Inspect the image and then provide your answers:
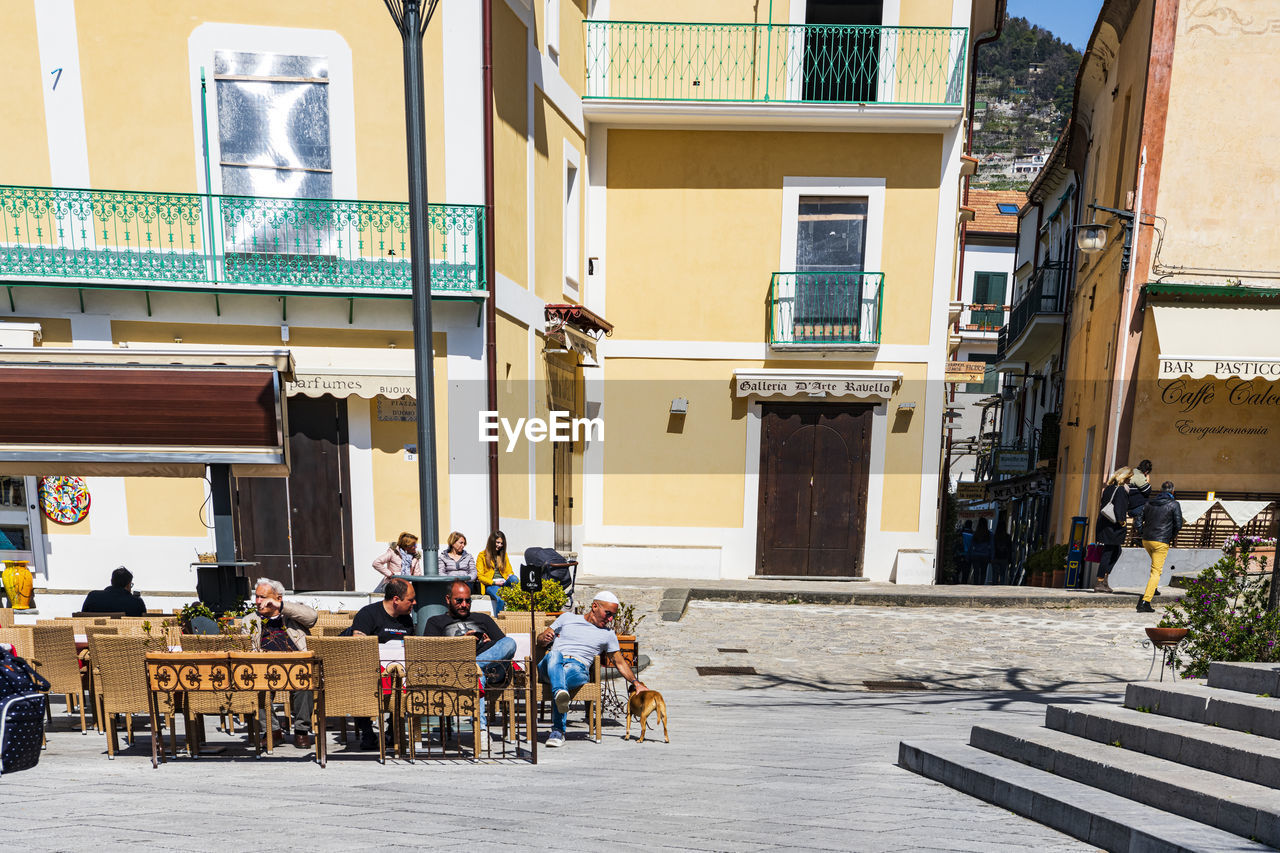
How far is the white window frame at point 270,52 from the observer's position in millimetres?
10859

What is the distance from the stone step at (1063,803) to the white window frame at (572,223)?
410 inches

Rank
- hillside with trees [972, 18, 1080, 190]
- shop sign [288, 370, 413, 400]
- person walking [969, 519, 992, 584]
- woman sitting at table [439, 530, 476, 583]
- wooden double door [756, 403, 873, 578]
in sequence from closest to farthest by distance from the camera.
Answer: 1. woman sitting at table [439, 530, 476, 583]
2. shop sign [288, 370, 413, 400]
3. wooden double door [756, 403, 873, 578]
4. person walking [969, 519, 992, 584]
5. hillside with trees [972, 18, 1080, 190]

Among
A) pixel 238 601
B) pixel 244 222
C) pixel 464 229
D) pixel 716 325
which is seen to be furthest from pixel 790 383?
pixel 238 601

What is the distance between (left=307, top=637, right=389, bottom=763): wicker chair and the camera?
505 cm

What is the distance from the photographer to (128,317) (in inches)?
435

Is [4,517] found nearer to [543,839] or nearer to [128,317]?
[128,317]

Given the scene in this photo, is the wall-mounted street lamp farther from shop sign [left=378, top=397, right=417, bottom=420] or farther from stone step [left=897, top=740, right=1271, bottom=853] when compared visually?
stone step [left=897, top=740, right=1271, bottom=853]

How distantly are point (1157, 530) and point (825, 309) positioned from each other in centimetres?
612

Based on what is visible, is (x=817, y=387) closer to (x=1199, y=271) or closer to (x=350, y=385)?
(x=1199, y=271)

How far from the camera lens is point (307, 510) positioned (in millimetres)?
11742

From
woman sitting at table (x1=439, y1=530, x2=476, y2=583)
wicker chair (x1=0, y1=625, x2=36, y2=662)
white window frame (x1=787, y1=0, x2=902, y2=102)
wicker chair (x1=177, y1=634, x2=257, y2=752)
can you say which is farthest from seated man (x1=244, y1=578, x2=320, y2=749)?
white window frame (x1=787, y1=0, x2=902, y2=102)

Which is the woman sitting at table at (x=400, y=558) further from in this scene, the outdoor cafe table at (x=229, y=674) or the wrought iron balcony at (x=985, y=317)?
the wrought iron balcony at (x=985, y=317)

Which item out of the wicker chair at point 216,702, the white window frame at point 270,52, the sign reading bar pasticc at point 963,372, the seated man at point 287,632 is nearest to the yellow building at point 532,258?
the white window frame at point 270,52

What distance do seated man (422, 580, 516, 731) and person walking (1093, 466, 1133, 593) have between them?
1034 centimetres
